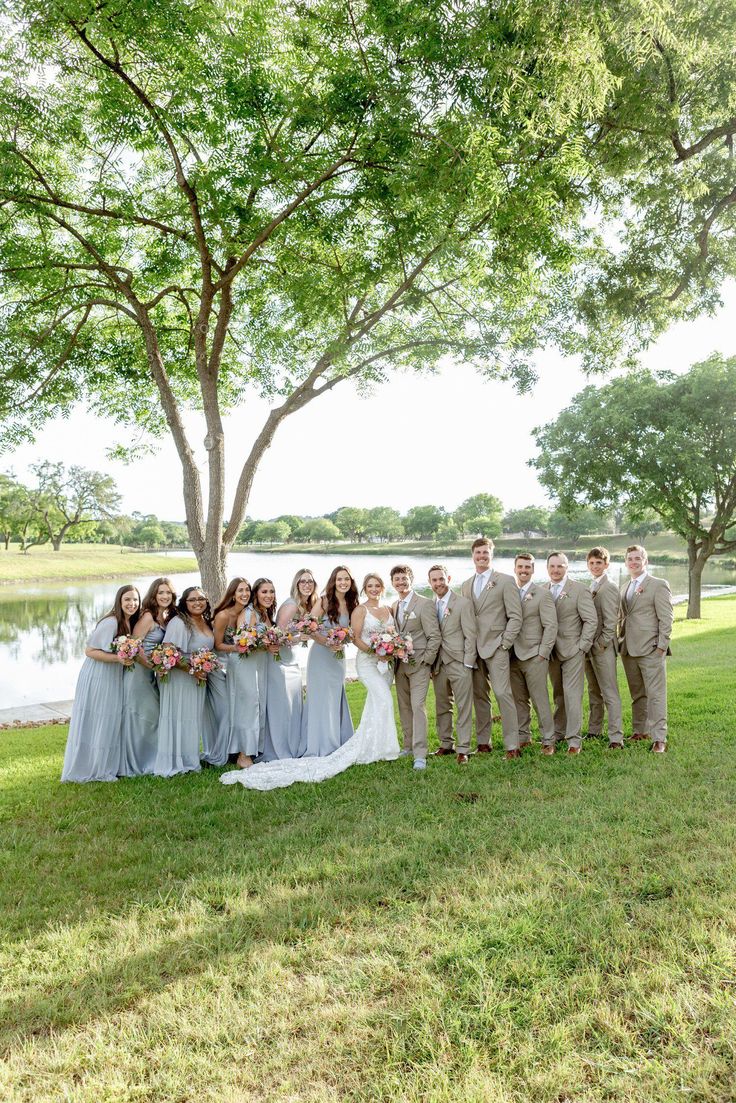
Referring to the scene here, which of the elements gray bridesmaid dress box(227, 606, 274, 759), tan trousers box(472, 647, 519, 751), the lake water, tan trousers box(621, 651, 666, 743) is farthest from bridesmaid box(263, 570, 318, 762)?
tan trousers box(621, 651, 666, 743)

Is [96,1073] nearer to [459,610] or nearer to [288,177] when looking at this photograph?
[459,610]

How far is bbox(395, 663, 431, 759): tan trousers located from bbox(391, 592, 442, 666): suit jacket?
140mm

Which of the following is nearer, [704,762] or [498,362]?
[704,762]

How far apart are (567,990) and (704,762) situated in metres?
4.55

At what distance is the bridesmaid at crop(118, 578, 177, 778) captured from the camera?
8.23 m

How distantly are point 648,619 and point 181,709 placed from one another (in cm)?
560

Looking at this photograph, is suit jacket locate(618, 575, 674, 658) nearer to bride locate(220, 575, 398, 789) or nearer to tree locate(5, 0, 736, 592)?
bride locate(220, 575, 398, 789)

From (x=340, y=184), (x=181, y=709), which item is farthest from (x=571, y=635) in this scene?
(x=340, y=184)

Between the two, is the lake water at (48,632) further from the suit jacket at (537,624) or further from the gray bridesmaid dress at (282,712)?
the suit jacket at (537,624)

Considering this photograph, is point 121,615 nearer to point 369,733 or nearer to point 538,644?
point 369,733

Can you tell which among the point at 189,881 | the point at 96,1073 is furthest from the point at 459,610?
the point at 96,1073

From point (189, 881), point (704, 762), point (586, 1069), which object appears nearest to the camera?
point (586, 1069)

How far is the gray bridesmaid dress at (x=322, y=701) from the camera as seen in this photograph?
8633 millimetres

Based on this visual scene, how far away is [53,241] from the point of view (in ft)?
42.8
